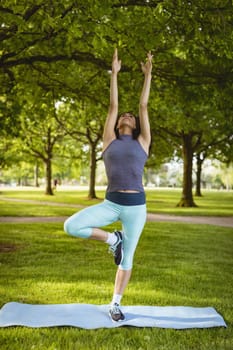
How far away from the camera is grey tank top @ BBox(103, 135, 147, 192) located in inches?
220

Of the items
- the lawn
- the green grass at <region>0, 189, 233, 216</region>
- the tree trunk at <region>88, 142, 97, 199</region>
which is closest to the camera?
the lawn

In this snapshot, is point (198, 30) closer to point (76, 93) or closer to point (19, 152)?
point (76, 93)

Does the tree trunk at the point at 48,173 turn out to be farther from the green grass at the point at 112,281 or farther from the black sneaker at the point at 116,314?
the black sneaker at the point at 116,314

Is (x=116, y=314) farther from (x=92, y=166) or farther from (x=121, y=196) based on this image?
(x=92, y=166)

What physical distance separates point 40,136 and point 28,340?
1440 inches

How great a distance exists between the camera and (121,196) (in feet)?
18.4

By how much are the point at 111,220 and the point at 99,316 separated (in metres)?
1.35

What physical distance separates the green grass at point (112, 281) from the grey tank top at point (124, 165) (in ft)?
5.78

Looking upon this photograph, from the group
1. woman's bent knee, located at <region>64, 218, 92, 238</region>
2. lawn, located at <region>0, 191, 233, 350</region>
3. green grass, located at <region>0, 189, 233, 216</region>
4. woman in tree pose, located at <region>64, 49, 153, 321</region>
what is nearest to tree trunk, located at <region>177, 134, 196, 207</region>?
green grass, located at <region>0, 189, 233, 216</region>

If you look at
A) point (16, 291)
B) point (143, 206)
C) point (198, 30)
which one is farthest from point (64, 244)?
point (143, 206)

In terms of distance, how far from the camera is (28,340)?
16.8 ft

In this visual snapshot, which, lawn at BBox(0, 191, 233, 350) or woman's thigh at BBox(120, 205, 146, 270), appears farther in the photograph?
woman's thigh at BBox(120, 205, 146, 270)

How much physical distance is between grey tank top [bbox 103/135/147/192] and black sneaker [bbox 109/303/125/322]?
150 cm

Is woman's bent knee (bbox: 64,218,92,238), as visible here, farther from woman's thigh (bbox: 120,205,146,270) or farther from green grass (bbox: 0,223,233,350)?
green grass (bbox: 0,223,233,350)
